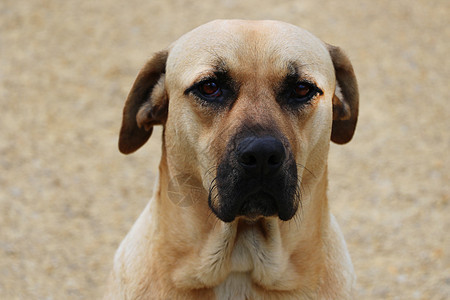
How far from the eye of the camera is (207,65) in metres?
2.77

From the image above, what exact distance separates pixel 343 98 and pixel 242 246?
1.00m

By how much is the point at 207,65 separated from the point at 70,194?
365 centimetres

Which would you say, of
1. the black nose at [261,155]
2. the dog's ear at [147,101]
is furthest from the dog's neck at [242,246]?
the black nose at [261,155]

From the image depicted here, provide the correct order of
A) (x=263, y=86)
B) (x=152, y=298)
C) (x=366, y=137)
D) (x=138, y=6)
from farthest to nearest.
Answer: (x=138, y=6)
(x=366, y=137)
(x=152, y=298)
(x=263, y=86)

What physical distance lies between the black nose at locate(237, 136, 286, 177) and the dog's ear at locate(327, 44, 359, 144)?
825 mm

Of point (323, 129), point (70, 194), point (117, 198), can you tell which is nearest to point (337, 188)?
point (117, 198)

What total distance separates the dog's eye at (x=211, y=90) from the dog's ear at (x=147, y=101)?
400mm

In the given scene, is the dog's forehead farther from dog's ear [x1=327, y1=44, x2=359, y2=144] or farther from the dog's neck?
the dog's neck

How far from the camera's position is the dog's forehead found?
9.00ft

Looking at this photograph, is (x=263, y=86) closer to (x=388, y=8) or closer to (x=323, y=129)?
(x=323, y=129)

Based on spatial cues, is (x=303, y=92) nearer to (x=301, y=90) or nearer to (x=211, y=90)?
(x=301, y=90)

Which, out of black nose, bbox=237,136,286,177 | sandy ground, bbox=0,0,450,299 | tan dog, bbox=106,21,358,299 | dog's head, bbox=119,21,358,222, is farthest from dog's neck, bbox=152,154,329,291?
sandy ground, bbox=0,0,450,299

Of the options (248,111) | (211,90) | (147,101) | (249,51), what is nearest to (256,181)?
(248,111)

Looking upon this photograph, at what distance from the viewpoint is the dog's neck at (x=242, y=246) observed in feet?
9.54
